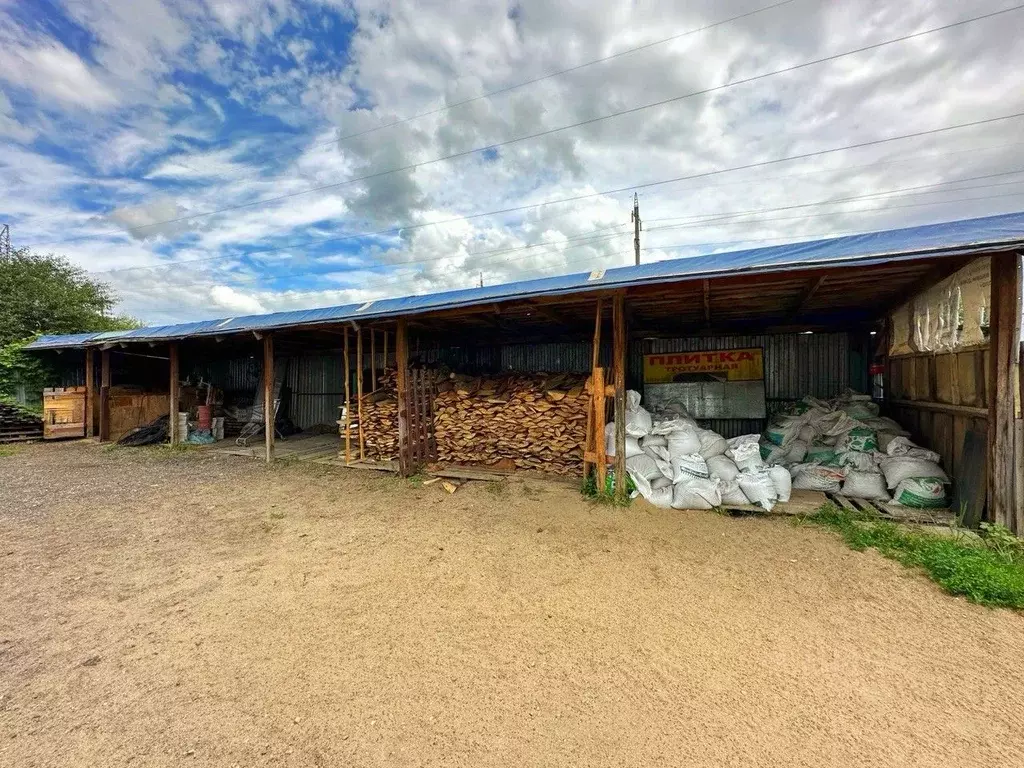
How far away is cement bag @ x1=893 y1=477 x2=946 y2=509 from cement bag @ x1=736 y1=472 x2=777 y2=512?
49.3 inches

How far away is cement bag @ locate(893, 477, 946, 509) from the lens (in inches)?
174

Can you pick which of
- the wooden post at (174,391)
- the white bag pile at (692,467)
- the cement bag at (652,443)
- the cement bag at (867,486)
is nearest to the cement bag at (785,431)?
the cement bag at (867,486)

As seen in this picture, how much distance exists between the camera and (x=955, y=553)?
332cm

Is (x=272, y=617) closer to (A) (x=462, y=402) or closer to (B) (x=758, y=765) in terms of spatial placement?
(B) (x=758, y=765)

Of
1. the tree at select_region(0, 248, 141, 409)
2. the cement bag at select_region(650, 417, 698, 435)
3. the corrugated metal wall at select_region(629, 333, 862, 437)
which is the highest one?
the tree at select_region(0, 248, 141, 409)

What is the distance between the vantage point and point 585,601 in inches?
117

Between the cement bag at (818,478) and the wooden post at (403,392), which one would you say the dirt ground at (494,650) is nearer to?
the cement bag at (818,478)

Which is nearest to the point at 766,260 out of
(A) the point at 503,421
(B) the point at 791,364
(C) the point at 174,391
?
(A) the point at 503,421

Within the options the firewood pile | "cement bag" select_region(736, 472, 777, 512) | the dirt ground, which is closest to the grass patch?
the dirt ground

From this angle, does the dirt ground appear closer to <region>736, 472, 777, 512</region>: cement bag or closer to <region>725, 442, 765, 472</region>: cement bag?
<region>736, 472, 777, 512</region>: cement bag

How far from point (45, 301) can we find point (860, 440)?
2213cm

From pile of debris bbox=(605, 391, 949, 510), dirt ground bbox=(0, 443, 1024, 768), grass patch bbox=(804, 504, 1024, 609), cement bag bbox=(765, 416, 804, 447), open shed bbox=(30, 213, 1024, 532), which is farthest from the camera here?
cement bag bbox=(765, 416, 804, 447)

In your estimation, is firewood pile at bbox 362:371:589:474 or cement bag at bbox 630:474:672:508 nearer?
cement bag at bbox 630:474:672:508

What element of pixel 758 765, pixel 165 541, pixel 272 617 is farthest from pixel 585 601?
pixel 165 541
